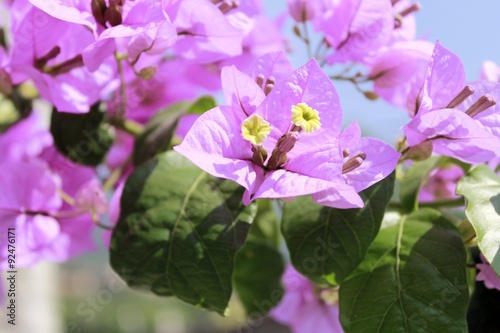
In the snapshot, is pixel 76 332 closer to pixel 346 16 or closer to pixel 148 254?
pixel 148 254

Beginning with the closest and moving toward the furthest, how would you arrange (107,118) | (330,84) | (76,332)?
(330,84), (107,118), (76,332)

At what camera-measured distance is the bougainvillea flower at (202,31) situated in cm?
45

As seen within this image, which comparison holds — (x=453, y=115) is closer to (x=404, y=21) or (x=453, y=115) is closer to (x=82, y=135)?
(x=404, y=21)

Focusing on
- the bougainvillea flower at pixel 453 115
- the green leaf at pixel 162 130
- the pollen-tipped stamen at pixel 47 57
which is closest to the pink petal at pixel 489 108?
the bougainvillea flower at pixel 453 115

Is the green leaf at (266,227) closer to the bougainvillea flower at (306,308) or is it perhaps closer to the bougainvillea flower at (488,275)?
the bougainvillea flower at (306,308)

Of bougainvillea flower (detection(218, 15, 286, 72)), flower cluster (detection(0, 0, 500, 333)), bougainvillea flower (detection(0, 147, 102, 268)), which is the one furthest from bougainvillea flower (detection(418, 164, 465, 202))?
bougainvillea flower (detection(0, 147, 102, 268))

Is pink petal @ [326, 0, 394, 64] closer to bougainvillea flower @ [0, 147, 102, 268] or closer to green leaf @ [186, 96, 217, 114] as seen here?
green leaf @ [186, 96, 217, 114]

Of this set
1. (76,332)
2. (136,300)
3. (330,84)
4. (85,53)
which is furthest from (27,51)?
(136,300)

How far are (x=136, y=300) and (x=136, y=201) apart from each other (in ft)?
25.8

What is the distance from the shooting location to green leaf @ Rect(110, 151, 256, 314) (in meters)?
0.43

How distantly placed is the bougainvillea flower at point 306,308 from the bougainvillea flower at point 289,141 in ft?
0.82

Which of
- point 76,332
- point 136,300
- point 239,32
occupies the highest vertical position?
point 239,32

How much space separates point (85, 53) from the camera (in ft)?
1.40

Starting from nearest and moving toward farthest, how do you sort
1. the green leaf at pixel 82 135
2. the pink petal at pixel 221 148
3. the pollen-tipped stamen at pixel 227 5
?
the pink petal at pixel 221 148 < the pollen-tipped stamen at pixel 227 5 < the green leaf at pixel 82 135
